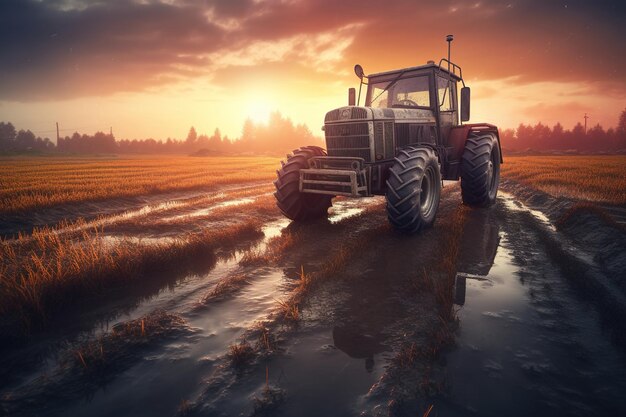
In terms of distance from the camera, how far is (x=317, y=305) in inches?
152

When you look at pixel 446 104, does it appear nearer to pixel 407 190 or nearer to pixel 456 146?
pixel 456 146

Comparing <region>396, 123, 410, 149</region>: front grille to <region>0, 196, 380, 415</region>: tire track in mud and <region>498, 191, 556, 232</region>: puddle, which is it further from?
<region>0, 196, 380, 415</region>: tire track in mud

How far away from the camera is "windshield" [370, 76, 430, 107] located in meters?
8.12

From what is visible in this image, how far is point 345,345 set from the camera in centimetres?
306

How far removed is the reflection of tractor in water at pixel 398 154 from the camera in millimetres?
6449

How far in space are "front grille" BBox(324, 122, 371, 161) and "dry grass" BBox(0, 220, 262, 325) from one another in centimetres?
294

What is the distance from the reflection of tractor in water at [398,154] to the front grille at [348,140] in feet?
0.07

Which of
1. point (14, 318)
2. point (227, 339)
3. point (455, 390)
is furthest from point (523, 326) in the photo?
point (14, 318)

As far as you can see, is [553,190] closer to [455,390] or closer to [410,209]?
[410,209]

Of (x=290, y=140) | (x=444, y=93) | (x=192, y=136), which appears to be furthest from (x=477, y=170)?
(x=192, y=136)

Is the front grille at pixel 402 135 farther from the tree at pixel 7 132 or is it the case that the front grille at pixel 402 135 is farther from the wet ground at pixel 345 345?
the tree at pixel 7 132

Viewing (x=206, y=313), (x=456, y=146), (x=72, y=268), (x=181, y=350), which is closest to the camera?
(x=181, y=350)

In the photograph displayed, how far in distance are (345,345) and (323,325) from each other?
0.42m

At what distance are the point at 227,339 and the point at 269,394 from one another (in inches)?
36.9
